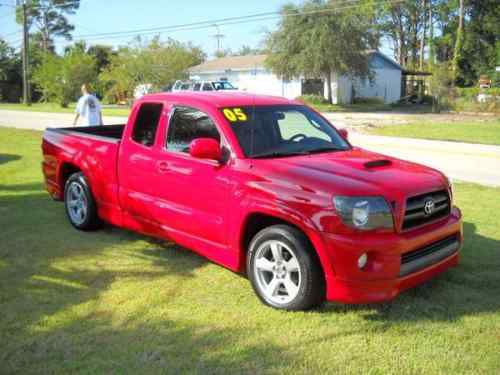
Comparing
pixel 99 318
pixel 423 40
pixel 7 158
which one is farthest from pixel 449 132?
pixel 423 40

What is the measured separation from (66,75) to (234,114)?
43480mm

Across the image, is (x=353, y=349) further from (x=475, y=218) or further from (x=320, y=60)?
(x=320, y=60)

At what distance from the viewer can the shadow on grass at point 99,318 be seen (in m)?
3.66

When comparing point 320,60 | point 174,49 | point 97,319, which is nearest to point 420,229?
point 97,319

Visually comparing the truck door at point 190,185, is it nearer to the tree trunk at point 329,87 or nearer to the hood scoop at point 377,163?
the hood scoop at point 377,163

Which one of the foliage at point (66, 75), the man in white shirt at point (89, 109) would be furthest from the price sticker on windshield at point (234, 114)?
the foliage at point (66, 75)

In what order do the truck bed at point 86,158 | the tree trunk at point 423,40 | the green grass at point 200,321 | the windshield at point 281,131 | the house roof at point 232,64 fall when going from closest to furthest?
the green grass at point 200,321 < the windshield at point 281,131 < the truck bed at point 86,158 < the house roof at point 232,64 < the tree trunk at point 423,40

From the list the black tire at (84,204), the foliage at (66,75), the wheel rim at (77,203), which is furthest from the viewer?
the foliage at (66,75)

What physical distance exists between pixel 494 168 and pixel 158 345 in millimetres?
10146

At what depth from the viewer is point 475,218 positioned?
7.22 m

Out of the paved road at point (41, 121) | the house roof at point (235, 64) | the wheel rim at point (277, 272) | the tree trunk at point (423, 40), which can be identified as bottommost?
the wheel rim at point (277, 272)

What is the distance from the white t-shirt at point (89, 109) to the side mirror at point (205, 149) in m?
9.15

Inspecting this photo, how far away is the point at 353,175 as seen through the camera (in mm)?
4293

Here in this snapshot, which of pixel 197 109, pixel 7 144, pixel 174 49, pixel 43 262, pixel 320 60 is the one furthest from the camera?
pixel 174 49
